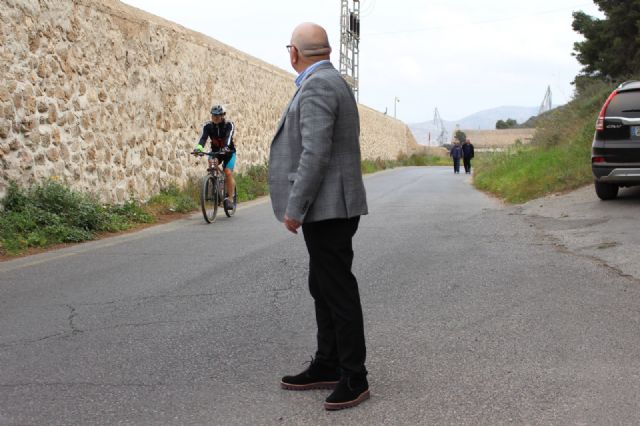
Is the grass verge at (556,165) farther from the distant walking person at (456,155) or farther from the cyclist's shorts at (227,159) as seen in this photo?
the distant walking person at (456,155)

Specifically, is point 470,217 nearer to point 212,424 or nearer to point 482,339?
point 482,339

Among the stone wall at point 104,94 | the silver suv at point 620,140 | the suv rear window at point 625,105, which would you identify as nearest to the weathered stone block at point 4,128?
the stone wall at point 104,94

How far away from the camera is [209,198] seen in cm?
1172

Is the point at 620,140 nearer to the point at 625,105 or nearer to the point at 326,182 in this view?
the point at 625,105

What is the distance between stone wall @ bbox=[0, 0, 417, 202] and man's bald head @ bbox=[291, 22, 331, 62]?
6.85 metres

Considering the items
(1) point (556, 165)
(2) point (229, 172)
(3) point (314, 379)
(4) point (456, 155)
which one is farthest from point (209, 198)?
(4) point (456, 155)

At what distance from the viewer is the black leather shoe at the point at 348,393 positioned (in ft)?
11.6

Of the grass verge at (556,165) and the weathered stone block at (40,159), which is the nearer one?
the weathered stone block at (40,159)

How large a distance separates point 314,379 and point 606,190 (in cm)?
907

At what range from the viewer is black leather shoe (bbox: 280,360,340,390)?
3828 millimetres

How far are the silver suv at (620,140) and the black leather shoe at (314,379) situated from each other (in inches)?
324

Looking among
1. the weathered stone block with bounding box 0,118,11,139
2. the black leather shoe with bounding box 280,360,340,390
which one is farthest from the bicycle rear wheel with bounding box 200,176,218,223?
the black leather shoe with bounding box 280,360,340,390

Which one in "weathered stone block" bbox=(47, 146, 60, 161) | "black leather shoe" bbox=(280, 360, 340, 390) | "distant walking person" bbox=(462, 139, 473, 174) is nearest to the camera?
"black leather shoe" bbox=(280, 360, 340, 390)

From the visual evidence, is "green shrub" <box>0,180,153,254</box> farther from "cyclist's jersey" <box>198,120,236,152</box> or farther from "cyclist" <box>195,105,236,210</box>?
"cyclist's jersey" <box>198,120,236,152</box>
